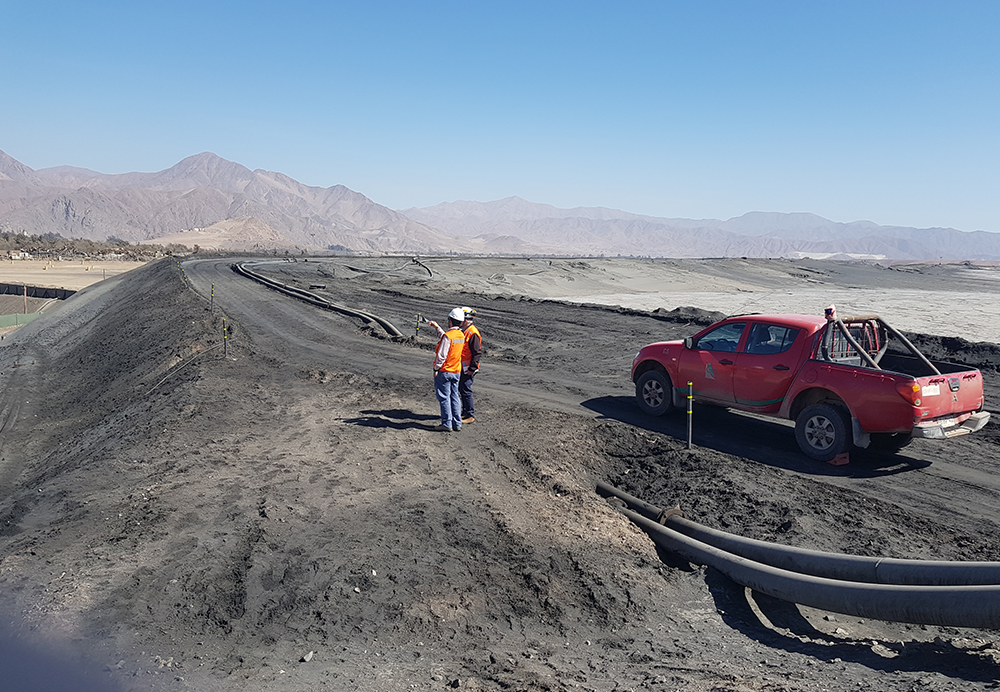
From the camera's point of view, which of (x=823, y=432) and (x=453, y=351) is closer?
(x=823, y=432)

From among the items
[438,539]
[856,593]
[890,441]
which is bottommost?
[438,539]

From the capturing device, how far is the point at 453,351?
11.0m

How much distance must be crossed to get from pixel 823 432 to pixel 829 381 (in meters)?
0.76

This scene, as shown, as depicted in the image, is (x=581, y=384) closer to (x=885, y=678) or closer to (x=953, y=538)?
(x=953, y=538)

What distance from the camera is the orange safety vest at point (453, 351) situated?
36.1ft

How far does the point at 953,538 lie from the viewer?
8109 mm

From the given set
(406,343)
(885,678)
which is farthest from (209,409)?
(885,678)

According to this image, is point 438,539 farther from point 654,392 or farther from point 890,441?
point 890,441

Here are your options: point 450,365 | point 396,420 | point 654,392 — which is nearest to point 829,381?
point 654,392

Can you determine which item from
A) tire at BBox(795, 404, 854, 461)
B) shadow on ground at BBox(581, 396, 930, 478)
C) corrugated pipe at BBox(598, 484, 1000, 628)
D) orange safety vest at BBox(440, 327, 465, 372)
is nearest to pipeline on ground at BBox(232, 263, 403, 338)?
shadow on ground at BBox(581, 396, 930, 478)

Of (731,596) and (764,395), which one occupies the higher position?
(764,395)

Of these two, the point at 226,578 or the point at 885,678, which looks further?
the point at 226,578

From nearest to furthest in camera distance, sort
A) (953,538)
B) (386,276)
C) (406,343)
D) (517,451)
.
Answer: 1. (953,538)
2. (517,451)
3. (406,343)
4. (386,276)

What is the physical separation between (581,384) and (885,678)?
1077 cm
